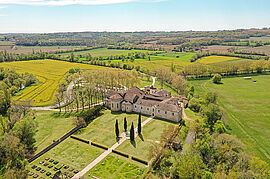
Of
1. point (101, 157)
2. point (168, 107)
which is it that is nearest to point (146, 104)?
point (168, 107)

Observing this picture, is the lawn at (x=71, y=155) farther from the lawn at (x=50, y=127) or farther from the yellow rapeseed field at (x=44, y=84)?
the yellow rapeseed field at (x=44, y=84)

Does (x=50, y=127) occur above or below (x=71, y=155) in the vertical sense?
above

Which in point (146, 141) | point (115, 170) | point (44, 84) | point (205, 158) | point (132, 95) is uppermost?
point (132, 95)

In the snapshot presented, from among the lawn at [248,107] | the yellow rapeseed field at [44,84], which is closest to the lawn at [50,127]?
the yellow rapeseed field at [44,84]

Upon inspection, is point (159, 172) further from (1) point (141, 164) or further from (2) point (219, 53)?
(2) point (219, 53)

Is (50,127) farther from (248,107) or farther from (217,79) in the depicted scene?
(217,79)

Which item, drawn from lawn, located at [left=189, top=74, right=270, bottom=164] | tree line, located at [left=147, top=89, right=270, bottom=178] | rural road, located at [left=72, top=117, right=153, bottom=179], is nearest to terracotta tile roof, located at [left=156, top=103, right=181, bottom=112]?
tree line, located at [left=147, top=89, right=270, bottom=178]

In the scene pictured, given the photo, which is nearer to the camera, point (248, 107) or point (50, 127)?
point (50, 127)

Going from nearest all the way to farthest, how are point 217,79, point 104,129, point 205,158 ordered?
point 205,158 < point 104,129 < point 217,79
